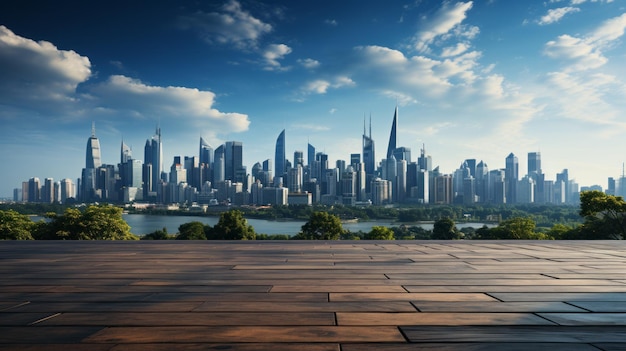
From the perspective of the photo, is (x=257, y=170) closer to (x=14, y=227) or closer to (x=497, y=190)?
(x=497, y=190)

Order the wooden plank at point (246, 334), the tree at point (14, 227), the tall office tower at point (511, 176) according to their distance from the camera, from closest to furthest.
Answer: the wooden plank at point (246, 334) < the tree at point (14, 227) < the tall office tower at point (511, 176)

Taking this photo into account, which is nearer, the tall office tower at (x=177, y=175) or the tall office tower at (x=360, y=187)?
the tall office tower at (x=360, y=187)

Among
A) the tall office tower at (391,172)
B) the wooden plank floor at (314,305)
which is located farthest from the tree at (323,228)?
the tall office tower at (391,172)

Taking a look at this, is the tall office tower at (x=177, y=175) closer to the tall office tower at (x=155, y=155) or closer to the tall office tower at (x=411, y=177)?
the tall office tower at (x=155, y=155)

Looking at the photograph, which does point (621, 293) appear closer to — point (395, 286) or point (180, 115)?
point (395, 286)

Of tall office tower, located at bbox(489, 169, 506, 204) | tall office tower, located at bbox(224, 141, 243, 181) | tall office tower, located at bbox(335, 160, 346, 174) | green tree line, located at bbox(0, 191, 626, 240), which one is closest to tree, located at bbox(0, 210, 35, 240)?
green tree line, located at bbox(0, 191, 626, 240)

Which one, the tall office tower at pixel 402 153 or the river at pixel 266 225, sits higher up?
the tall office tower at pixel 402 153

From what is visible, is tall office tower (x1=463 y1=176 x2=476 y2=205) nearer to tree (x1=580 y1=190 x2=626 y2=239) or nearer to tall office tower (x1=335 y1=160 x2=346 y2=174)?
tall office tower (x1=335 y1=160 x2=346 y2=174)
